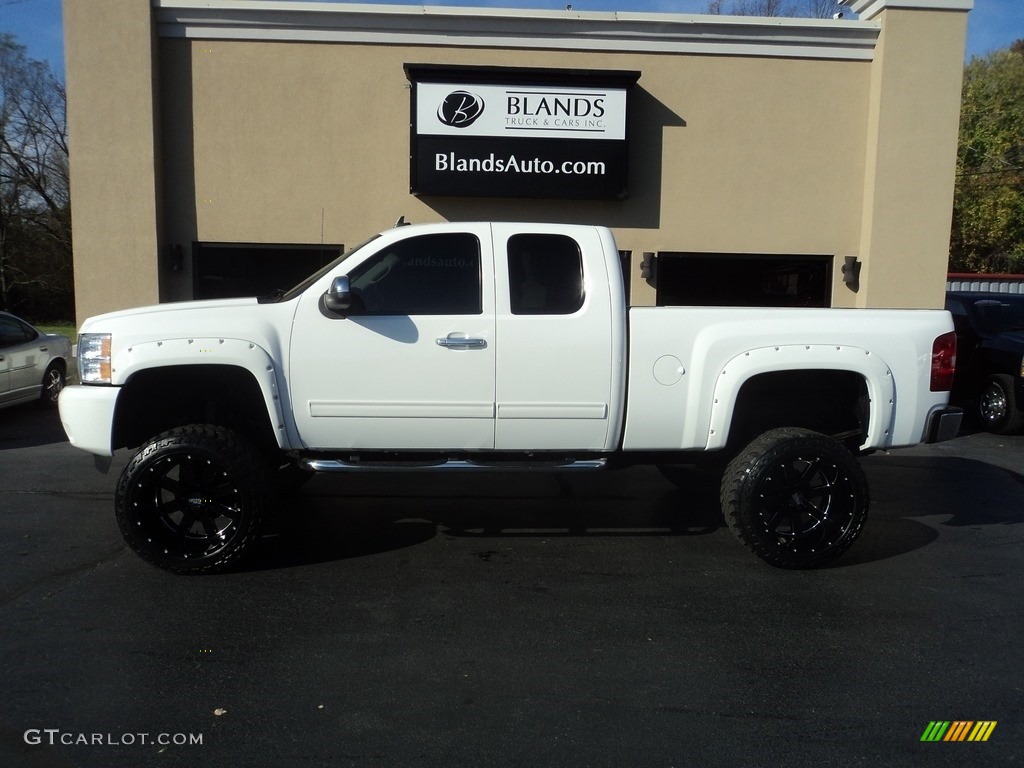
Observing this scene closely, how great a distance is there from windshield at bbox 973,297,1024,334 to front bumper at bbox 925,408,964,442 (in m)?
6.65

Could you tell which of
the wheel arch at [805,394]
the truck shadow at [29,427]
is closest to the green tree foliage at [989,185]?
the wheel arch at [805,394]

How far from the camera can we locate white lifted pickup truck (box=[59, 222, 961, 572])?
522cm

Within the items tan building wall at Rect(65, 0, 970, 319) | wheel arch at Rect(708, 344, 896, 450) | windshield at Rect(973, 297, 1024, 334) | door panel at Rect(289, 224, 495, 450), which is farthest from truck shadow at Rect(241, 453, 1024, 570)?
tan building wall at Rect(65, 0, 970, 319)

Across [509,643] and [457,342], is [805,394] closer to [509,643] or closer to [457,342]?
[457,342]

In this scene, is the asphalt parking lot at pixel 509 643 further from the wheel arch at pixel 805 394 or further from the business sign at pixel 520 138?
the business sign at pixel 520 138

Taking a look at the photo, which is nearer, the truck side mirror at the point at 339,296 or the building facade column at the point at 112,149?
the truck side mirror at the point at 339,296

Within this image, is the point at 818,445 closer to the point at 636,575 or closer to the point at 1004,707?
the point at 636,575

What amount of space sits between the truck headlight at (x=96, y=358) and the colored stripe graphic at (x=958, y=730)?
180 inches

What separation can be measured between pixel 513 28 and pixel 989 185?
30735 mm

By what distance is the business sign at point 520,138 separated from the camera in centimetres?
1133

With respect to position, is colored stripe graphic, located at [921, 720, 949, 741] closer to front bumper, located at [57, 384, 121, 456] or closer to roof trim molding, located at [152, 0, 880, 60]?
front bumper, located at [57, 384, 121, 456]

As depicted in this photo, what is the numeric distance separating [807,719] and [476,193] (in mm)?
8860

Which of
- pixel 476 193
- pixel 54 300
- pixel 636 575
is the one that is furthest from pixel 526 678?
pixel 54 300

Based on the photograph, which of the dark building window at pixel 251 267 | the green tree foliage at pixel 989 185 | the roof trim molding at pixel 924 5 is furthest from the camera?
the green tree foliage at pixel 989 185
